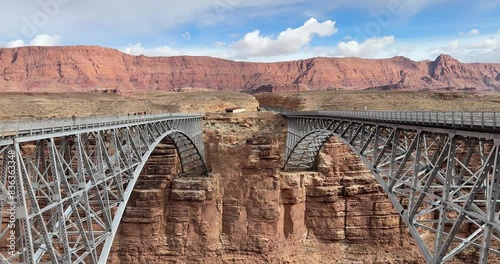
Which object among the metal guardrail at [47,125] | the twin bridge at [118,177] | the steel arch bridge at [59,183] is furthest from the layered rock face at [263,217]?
the metal guardrail at [47,125]

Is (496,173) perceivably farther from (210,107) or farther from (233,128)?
(210,107)

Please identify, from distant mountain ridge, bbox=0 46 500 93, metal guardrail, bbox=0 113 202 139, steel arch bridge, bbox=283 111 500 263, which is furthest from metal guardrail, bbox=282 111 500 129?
distant mountain ridge, bbox=0 46 500 93

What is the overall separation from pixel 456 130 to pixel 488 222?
3687 mm

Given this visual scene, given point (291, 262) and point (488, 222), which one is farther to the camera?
point (291, 262)

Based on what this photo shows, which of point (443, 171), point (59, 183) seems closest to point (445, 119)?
point (443, 171)

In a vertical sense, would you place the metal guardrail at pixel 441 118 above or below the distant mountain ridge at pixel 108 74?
below

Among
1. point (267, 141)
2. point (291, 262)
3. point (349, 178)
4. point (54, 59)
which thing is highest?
point (54, 59)

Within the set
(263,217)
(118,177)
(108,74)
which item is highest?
(108,74)

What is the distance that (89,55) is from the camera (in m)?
176

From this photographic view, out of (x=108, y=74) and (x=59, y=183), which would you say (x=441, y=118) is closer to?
(x=59, y=183)

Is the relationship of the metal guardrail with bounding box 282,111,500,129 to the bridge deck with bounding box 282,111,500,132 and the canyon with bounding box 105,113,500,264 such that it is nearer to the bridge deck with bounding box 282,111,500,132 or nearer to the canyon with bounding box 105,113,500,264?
the bridge deck with bounding box 282,111,500,132

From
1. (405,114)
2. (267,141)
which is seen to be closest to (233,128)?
(267,141)

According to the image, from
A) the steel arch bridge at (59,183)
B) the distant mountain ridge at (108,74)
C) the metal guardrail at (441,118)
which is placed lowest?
the steel arch bridge at (59,183)

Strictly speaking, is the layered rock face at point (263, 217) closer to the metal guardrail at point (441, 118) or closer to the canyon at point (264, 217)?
the canyon at point (264, 217)
